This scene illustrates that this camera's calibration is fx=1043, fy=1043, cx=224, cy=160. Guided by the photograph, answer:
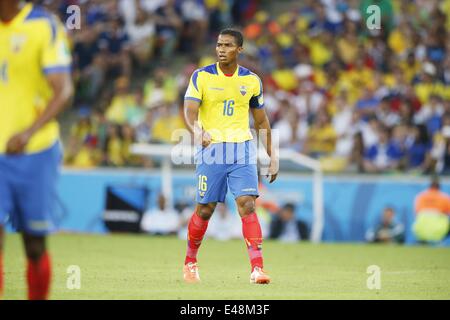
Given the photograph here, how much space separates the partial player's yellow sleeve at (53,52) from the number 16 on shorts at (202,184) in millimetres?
3929

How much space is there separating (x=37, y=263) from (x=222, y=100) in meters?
4.21

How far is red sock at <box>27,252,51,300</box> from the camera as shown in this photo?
8234 mm

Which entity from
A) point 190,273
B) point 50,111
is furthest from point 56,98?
point 190,273

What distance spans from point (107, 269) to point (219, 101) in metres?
3.16

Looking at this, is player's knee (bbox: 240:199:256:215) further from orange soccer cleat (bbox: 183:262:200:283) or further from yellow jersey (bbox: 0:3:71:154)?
yellow jersey (bbox: 0:3:71:154)

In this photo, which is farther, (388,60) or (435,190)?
(388,60)

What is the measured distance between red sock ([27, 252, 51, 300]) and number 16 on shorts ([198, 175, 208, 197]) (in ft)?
12.4

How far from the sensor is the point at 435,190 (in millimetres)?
20359

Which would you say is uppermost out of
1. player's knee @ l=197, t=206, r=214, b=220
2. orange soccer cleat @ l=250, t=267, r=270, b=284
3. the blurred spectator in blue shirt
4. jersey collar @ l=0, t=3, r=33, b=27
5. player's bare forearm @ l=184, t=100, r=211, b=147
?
jersey collar @ l=0, t=3, r=33, b=27

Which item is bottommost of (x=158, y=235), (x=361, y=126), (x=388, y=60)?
(x=158, y=235)

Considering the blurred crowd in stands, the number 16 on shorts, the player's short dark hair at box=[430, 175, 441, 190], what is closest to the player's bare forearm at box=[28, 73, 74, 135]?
the number 16 on shorts

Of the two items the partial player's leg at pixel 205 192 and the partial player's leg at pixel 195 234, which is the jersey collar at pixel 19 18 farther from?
the partial player's leg at pixel 195 234
